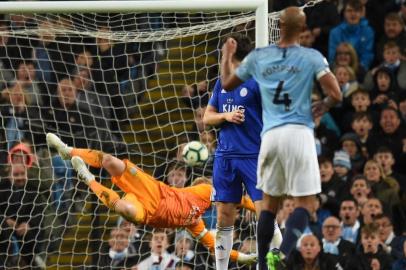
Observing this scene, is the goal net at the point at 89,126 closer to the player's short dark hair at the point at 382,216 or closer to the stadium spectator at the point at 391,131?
the player's short dark hair at the point at 382,216

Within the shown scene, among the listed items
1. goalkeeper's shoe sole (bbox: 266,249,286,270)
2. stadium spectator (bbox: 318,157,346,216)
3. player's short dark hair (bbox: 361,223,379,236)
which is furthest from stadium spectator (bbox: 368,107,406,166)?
goalkeeper's shoe sole (bbox: 266,249,286,270)

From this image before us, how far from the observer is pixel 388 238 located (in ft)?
44.8

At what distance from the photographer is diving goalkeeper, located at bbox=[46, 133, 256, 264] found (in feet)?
39.1

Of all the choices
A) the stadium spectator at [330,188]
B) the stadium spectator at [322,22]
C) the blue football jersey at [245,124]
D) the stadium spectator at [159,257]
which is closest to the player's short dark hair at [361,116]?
the stadium spectator at [330,188]

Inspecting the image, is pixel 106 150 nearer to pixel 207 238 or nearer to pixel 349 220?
pixel 207 238

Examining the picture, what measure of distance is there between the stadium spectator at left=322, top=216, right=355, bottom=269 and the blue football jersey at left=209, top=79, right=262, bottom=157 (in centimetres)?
268

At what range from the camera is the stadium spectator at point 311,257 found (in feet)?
41.2

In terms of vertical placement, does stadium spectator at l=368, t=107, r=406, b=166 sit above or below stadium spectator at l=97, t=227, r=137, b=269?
above

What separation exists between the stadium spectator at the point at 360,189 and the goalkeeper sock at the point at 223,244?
335cm

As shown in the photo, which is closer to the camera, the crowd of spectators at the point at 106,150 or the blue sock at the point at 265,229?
the blue sock at the point at 265,229

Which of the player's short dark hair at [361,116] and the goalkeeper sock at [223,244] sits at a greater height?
the player's short dark hair at [361,116]

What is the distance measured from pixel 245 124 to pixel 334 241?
3.07m

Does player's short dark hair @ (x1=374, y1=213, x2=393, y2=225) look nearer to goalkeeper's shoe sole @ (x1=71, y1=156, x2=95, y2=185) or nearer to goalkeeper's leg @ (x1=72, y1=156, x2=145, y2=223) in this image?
goalkeeper's leg @ (x1=72, y1=156, x2=145, y2=223)

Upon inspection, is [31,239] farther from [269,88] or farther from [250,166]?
[269,88]
